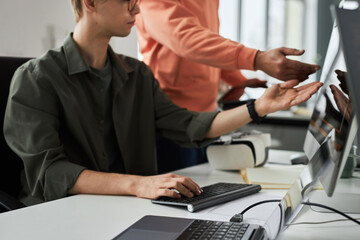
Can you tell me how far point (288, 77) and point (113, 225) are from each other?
30.6 inches

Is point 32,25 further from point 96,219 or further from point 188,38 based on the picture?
point 96,219

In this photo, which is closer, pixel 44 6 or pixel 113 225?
pixel 113 225

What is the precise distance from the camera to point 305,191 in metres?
0.93

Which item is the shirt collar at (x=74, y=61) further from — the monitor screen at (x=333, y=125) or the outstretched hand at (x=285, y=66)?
the monitor screen at (x=333, y=125)

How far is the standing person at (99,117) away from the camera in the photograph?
4.21ft

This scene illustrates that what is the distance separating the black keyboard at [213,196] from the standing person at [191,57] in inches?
16.3

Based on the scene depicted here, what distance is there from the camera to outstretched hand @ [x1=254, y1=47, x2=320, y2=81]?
1399mm

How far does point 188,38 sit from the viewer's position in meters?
1.62

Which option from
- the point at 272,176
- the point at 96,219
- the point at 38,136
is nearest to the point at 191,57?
the point at 272,176

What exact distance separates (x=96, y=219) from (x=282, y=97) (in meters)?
0.69

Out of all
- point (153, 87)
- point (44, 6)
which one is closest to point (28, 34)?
point (44, 6)

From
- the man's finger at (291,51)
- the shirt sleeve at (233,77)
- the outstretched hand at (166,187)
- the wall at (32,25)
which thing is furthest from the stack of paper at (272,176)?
the wall at (32,25)

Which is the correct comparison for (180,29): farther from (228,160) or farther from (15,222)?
(15,222)

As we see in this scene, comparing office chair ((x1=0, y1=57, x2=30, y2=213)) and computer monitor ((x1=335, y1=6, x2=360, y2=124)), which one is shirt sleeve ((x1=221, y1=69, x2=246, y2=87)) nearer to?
office chair ((x1=0, y1=57, x2=30, y2=213))
